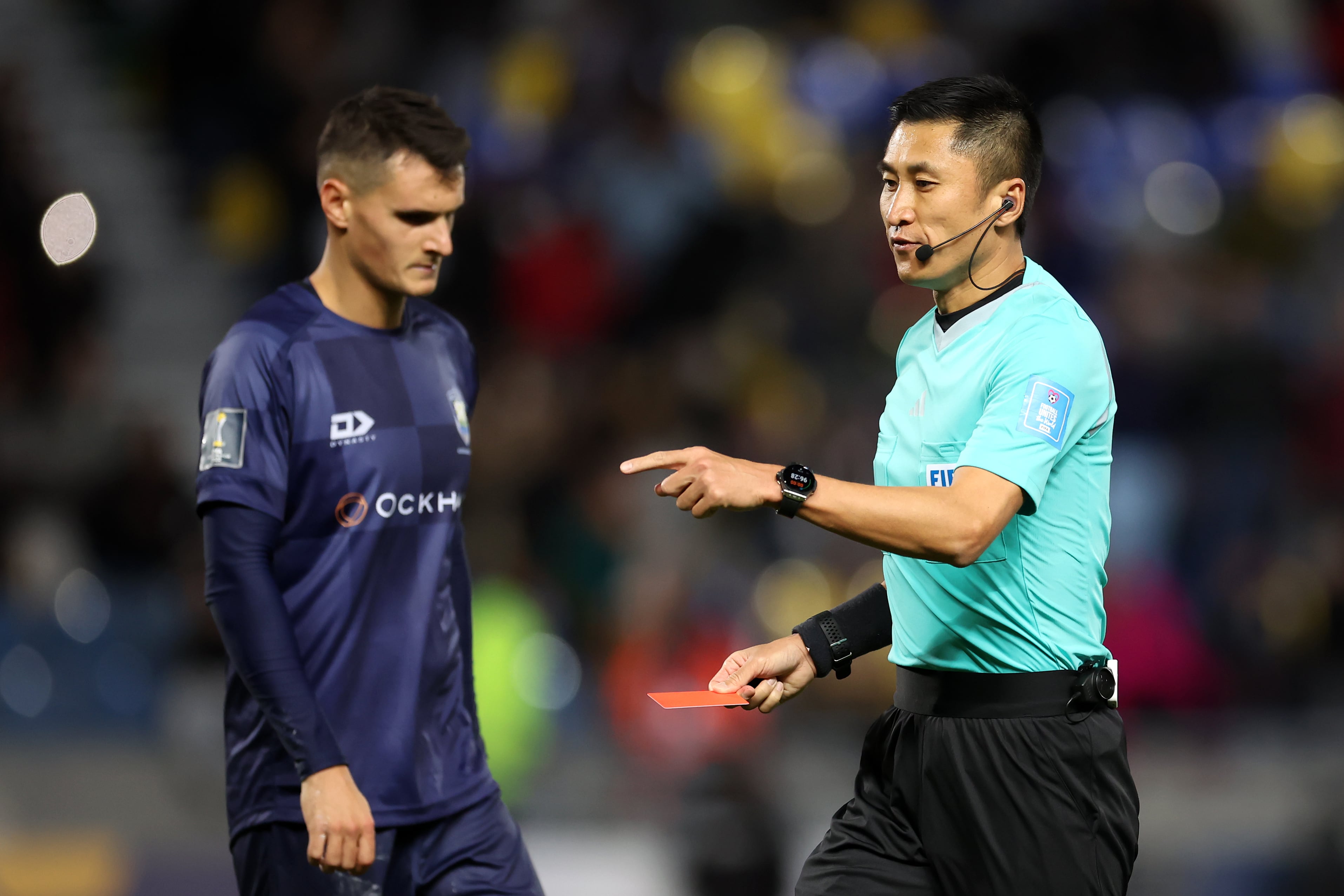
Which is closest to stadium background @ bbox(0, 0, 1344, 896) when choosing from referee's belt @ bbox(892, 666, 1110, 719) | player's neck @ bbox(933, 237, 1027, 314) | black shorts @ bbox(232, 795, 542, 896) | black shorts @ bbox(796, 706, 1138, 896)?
black shorts @ bbox(232, 795, 542, 896)

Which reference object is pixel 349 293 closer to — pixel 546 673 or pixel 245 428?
Answer: pixel 245 428

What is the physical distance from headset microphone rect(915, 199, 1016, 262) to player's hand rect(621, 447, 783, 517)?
2.14 ft

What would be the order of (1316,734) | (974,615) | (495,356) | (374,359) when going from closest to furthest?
(974,615) → (374,359) → (1316,734) → (495,356)

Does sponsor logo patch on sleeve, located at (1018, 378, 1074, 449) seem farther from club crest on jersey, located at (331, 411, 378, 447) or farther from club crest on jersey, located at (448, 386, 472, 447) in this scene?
club crest on jersey, located at (331, 411, 378, 447)

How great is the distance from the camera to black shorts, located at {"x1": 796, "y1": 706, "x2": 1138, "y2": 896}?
3.13m

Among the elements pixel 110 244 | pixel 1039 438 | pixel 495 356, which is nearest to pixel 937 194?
pixel 1039 438

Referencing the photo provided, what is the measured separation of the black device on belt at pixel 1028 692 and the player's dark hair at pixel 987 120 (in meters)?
0.96

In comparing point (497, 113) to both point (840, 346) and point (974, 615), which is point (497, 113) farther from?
point (974, 615)

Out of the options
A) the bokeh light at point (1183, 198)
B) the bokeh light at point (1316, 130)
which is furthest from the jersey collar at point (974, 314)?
the bokeh light at point (1316, 130)

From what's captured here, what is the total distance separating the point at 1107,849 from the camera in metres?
3.15

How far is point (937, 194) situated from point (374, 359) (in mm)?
1425

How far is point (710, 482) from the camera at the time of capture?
9.29 ft

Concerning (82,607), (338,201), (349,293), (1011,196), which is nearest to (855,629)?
(1011,196)

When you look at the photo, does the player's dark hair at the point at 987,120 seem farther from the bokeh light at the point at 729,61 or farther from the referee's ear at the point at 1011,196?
the bokeh light at the point at 729,61
